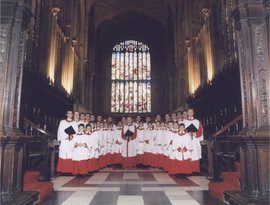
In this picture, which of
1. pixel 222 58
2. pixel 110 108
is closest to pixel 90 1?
pixel 110 108

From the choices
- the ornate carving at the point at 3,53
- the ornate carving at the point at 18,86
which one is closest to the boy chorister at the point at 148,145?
the ornate carving at the point at 18,86

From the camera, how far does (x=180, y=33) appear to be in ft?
67.8

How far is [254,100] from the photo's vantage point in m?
4.22

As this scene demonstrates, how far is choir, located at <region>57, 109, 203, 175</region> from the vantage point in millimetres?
8031

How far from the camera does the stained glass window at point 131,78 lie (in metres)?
27.3

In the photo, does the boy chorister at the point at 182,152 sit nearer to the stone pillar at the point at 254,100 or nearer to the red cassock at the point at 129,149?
the stone pillar at the point at 254,100

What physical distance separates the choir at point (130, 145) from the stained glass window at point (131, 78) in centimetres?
1549

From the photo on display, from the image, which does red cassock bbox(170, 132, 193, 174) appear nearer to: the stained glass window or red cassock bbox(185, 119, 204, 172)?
red cassock bbox(185, 119, 204, 172)

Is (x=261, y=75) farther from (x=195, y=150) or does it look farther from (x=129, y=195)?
(x=195, y=150)

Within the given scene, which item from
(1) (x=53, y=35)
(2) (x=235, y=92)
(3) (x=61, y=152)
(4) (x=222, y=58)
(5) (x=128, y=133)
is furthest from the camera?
(1) (x=53, y=35)

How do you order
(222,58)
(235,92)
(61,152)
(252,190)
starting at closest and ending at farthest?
(252,190) < (61,152) < (235,92) < (222,58)

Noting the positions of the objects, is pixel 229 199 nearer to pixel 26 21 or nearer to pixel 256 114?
pixel 256 114

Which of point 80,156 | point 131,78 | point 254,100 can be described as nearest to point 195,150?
point 80,156

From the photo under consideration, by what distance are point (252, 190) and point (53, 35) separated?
1149cm
